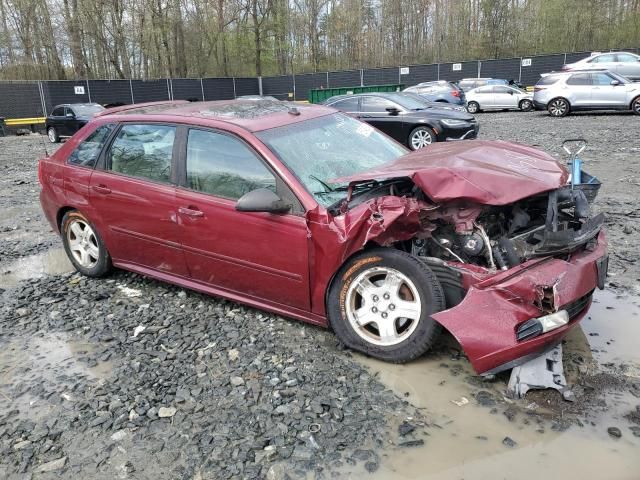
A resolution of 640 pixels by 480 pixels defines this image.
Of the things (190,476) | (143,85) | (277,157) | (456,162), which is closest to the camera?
(190,476)

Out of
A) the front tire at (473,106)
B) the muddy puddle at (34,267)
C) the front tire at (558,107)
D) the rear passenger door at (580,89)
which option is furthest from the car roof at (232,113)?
the front tire at (473,106)

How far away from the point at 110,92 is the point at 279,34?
1808cm

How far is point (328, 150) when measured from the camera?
13.1ft

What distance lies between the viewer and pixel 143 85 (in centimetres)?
2923

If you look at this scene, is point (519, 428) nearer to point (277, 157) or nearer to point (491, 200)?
point (491, 200)

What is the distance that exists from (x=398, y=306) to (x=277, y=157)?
50.9 inches

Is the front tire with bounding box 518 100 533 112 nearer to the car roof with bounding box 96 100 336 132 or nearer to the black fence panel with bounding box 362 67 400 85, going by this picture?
the black fence panel with bounding box 362 67 400 85

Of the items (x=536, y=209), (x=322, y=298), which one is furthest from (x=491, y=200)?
(x=322, y=298)

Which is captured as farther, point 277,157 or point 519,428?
point 277,157

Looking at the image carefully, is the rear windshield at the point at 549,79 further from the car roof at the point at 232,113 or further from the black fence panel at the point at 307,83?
the car roof at the point at 232,113

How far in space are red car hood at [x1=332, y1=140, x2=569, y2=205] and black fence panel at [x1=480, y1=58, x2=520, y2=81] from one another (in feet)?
93.8

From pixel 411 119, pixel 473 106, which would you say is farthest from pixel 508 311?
pixel 473 106

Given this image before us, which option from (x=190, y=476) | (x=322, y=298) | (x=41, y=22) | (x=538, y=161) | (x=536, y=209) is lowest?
(x=190, y=476)

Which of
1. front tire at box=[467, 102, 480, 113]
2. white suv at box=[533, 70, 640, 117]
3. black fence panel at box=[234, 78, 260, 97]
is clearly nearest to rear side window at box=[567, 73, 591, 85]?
white suv at box=[533, 70, 640, 117]
